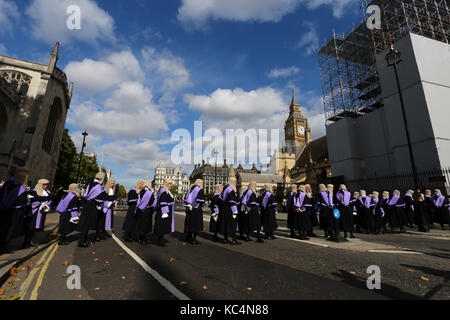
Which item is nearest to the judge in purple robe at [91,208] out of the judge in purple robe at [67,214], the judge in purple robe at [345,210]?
the judge in purple robe at [67,214]

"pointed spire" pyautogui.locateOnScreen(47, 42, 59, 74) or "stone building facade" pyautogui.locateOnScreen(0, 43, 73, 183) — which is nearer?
"stone building facade" pyautogui.locateOnScreen(0, 43, 73, 183)

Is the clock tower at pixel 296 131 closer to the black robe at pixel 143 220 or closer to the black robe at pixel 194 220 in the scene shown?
the black robe at pixel 194 220

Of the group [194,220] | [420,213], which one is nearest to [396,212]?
[420,213]

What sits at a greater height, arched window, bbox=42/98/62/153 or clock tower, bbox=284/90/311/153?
clock tower, bbox=284/90/311/153

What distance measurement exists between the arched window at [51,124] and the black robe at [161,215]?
29.8 metres

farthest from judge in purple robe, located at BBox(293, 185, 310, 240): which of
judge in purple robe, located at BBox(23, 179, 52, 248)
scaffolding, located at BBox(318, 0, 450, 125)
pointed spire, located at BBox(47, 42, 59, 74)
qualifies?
pointed spire, located at BBox(47, 42, 59, 74)

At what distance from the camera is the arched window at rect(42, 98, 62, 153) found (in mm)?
28875

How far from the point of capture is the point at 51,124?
30.1 m

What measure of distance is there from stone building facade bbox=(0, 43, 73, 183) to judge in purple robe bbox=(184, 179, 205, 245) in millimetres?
22386

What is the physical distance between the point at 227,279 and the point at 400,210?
41.8 ft

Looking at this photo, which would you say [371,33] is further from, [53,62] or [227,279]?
[53,62]

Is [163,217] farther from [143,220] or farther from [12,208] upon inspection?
[12,208]

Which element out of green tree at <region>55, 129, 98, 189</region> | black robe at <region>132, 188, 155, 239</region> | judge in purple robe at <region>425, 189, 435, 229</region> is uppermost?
green tree at <region>55, 129, 98, 189</region>

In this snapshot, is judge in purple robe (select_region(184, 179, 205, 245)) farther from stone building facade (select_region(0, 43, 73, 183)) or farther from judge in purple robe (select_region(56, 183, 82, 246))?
stone building facade (select_region(0, 43, 73, 183))
